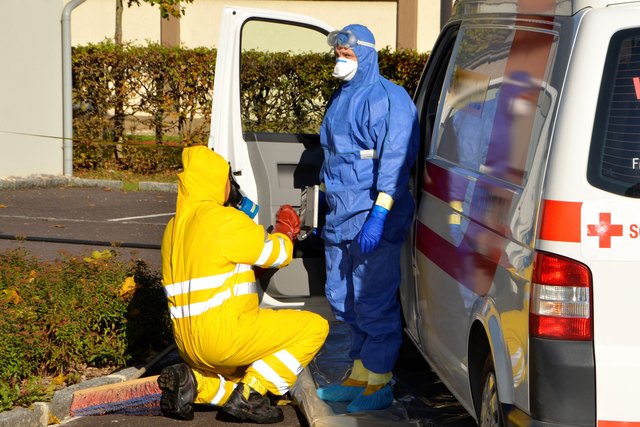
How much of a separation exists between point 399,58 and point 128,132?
4.17 meters

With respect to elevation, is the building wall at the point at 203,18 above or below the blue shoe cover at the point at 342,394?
above

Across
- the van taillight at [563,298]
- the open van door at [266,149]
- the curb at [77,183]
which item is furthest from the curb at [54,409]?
the curb at [77,183]

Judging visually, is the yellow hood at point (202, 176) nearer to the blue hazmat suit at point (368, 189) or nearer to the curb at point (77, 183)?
the blue hazmat suit at point (368, 189)

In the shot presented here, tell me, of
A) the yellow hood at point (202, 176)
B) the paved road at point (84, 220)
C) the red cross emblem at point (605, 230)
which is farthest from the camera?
the paved road at point (84, 220)

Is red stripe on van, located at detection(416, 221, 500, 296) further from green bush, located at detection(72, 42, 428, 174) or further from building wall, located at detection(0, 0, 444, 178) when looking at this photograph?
green bush, located at detection(72, 42, 428, 174)

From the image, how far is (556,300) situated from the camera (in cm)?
361

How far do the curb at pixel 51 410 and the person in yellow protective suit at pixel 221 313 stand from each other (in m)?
0.51

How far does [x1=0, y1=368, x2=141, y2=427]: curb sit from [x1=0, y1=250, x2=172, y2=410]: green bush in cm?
6

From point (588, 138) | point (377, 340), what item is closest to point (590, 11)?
point (588, 138)

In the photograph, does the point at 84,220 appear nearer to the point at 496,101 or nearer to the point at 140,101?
the point at 140,101

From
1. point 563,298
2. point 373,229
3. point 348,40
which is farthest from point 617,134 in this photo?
point 348,40

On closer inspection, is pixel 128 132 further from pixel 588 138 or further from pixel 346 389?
pixel 588 138

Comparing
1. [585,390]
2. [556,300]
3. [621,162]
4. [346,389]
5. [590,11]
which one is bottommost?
[346,389]

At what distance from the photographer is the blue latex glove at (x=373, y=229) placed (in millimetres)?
5445
